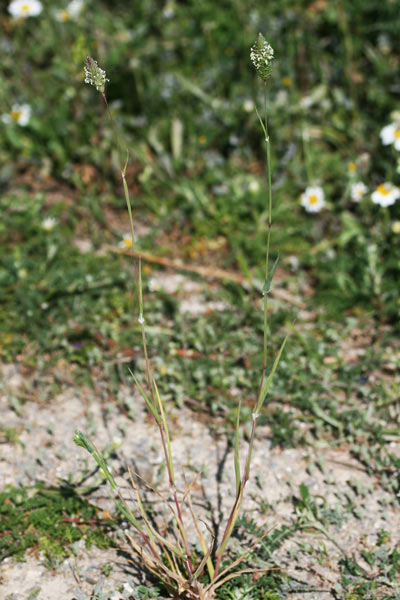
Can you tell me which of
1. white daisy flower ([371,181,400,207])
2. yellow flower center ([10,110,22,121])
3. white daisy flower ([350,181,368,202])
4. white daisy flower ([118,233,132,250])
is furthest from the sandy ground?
yellow flower center ([10,110,22,121])

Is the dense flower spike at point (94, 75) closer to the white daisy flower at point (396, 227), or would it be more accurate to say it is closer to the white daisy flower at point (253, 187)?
the white daisy flower at point (396, 227)

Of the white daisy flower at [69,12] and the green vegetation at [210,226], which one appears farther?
the white daisy flower at [69,12]

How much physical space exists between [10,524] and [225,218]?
1.94 meters

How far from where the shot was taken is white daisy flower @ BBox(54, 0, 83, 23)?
4262 millimetres

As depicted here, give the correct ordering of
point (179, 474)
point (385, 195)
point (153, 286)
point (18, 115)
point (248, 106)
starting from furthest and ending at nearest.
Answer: point (18, 115), point (248, 106), point (385, 195), point (153, 286), point (179, 474)

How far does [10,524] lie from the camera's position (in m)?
2.22

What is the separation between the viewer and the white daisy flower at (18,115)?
3.98 m

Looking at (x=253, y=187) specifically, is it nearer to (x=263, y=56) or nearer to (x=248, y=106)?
(x=248, y=106)

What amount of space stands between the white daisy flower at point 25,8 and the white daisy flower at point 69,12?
5.1 inches

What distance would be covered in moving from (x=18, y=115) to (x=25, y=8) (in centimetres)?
90

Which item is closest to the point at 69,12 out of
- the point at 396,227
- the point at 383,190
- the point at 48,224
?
the point at 48,224

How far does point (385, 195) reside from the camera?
330 centimetres

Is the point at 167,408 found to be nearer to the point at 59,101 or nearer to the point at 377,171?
the point at 377,171

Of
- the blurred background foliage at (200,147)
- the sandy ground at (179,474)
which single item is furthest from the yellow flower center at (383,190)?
the sandy ground at (179,474)
